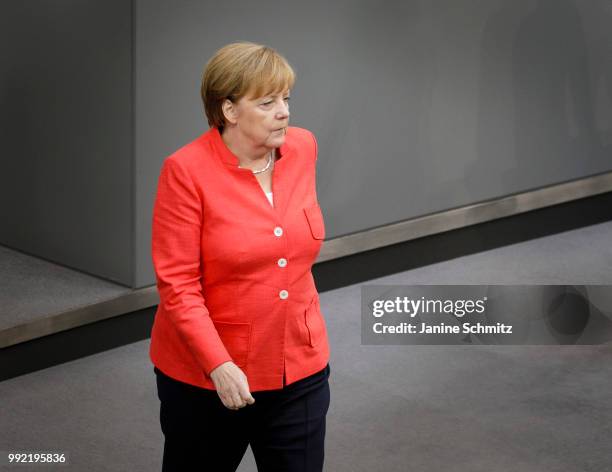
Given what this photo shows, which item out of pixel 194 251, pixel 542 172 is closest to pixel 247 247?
pixel 194 251

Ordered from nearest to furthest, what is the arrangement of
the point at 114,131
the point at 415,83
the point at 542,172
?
the point at 114,131 → the point at 415,83 → the point at 542,172

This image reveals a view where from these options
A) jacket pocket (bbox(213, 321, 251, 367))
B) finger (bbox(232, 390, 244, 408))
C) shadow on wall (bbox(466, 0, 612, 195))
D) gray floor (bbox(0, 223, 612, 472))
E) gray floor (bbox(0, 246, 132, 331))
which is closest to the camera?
finger (bbox(232, 390, 244, 408))

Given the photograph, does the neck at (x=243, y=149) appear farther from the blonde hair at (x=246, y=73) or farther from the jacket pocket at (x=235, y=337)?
the jacket pocket at (x=235, y=337)

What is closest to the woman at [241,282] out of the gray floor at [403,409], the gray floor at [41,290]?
the gray floor at [403,409]

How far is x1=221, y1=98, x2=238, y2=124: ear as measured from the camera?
2.43m

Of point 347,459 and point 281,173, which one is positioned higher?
point 281,173

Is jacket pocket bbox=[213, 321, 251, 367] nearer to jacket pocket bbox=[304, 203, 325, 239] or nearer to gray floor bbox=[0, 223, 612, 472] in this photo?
jacket pocket bbox=[304, 203, 325, 239]

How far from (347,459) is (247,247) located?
1.83 meters

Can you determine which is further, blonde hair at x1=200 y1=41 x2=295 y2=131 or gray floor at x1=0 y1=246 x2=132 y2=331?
gray floor at x1=0 y1=246 x2=132 y2=331

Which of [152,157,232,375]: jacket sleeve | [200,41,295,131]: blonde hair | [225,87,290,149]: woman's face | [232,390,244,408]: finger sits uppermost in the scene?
[200,41,295,131]: blonde hair

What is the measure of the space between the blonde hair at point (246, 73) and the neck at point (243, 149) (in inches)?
3.4

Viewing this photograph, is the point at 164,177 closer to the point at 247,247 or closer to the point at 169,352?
the point at 247,247

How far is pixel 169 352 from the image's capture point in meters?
2.51

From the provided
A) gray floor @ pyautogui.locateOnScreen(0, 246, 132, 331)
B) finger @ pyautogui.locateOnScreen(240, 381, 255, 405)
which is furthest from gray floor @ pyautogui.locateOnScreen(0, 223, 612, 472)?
finger @ pyautogui.locateOnScreen(240, 381, 255, 405)
